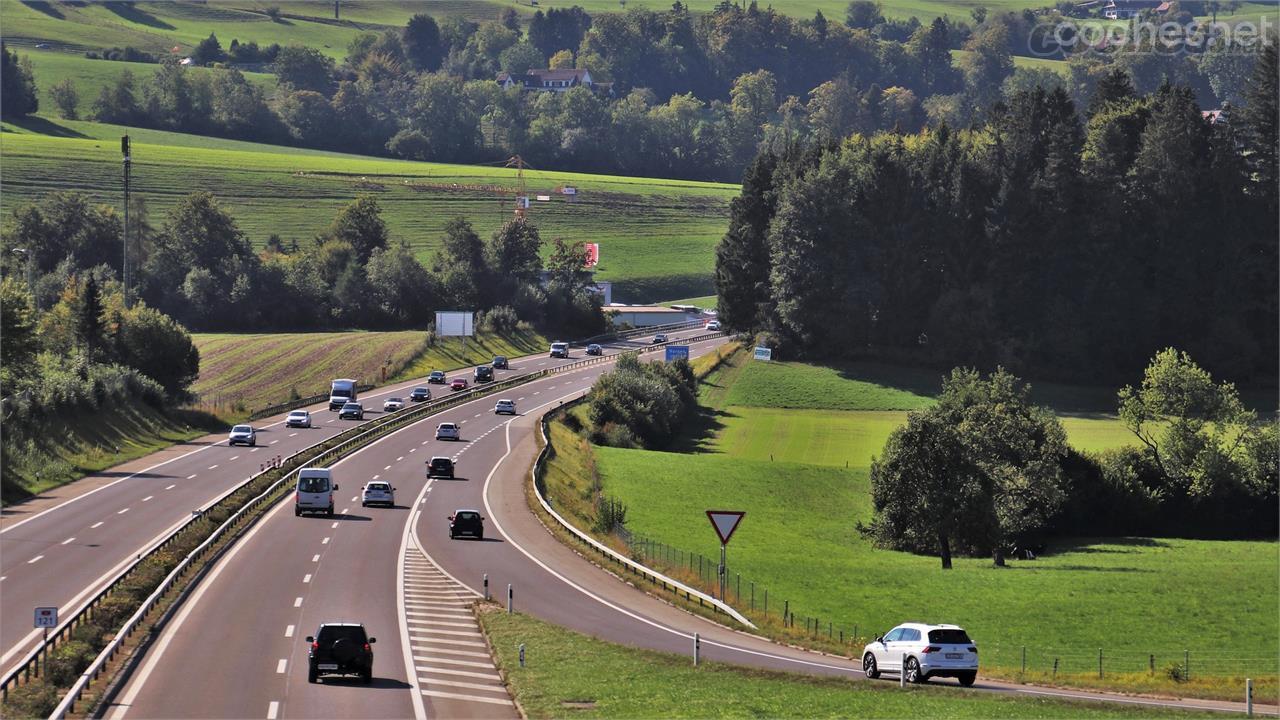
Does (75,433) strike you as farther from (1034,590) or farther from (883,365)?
(883,365)

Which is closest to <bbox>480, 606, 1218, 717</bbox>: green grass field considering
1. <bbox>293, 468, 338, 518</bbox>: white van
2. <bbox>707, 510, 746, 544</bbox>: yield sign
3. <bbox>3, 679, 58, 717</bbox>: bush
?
<bbox>707, 510, 746, 544</bbox>: yield sign

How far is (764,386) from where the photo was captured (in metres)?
142

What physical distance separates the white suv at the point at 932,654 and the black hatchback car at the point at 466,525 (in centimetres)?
2746

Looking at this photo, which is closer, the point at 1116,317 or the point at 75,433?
the point at 75,433

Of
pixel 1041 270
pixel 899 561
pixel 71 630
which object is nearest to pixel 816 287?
pixel 1041 270

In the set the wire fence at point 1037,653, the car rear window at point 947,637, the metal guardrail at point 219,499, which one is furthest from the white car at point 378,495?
the car rear window at point 947,637

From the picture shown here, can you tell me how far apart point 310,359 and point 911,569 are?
90.1 m

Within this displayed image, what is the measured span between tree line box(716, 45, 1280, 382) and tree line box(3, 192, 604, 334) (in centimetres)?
4354

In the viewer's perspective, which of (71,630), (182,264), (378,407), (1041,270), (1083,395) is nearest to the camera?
(71,630)

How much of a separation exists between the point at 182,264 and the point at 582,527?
409 feet

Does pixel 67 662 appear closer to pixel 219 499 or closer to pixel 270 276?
pixel 219 499

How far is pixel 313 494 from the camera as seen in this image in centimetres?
6875

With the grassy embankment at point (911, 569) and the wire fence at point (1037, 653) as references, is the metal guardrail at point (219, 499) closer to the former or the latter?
the grassy embankment at point (911, 569)

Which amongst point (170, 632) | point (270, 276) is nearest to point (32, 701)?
point (170, 632)
